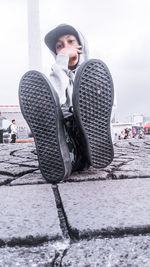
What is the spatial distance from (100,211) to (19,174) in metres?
0.85

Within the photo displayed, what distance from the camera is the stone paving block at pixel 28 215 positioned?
65 centimetres

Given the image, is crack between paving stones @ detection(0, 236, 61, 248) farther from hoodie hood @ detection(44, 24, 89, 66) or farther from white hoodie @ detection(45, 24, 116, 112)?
hoodie hood @ detection(44, 24, 89, 66)

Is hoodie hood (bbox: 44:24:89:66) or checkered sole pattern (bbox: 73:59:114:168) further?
hoodie hood (bbox: 44:24:89:66)

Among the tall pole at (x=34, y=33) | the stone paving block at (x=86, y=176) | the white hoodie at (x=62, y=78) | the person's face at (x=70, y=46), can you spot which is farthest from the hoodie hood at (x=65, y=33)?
the tall pole at (x=34, y=33)

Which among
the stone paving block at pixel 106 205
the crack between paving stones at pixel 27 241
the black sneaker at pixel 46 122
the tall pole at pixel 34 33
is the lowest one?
the stone paving block at pixel 106 205

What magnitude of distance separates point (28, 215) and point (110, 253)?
0.31m

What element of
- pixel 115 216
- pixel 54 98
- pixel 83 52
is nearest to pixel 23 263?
pixel 115 216

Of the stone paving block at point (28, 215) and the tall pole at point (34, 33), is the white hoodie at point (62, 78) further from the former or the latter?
the tall pole at point (34, 33)

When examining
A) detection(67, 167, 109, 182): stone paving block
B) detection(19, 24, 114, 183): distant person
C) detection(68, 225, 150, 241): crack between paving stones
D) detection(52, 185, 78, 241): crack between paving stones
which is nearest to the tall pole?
detection(67, 167, 109, 182): stone paving block

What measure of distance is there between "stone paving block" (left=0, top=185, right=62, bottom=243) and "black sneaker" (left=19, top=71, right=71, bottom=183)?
106 mm

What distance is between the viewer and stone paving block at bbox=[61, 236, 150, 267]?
532 mm

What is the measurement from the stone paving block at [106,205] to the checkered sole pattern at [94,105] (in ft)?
0.56

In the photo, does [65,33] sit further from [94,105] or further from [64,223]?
[64,223]

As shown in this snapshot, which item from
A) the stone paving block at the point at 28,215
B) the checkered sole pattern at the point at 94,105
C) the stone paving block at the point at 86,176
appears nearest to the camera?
the stone paving block at the point at 28,215
